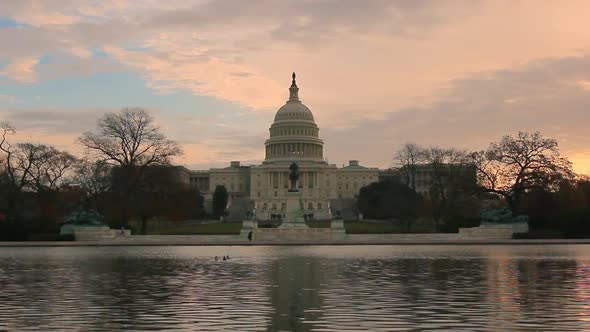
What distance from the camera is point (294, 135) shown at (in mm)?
162000

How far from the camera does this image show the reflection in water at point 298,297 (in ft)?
41.8

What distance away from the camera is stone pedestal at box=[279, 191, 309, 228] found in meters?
57.2

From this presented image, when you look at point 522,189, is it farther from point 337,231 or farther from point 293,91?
point 293,91

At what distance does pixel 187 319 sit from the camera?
13.2 m

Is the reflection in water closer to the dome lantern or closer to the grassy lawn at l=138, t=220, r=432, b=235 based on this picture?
the grassy lawn at l=138, t=220, r=432, b=235

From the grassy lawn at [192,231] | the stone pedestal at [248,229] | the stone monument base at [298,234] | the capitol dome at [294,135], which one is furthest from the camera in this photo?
the capitol dome at [294,135]

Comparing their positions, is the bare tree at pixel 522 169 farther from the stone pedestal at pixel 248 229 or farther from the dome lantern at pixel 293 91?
the dome lantern at pixel 293 91

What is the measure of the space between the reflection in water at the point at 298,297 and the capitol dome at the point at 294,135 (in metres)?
135

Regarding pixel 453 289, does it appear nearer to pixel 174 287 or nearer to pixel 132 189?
pixel 174 287

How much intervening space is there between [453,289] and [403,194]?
61979 millimetres

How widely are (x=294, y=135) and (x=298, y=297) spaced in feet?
478

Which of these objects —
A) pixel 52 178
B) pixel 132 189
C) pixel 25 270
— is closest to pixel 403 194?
pixel 132 189

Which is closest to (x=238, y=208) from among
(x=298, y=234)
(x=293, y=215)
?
(x=293, y=215)

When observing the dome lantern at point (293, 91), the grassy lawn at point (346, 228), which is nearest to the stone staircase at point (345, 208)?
the dome lantern at point (293, 91)
